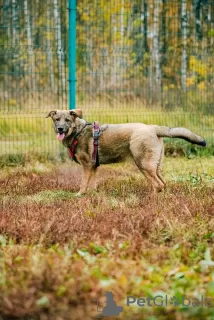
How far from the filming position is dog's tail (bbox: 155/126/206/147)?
8656mm

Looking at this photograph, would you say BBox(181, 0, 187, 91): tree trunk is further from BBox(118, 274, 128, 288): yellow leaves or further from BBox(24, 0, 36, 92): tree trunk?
BBox(118, 274, 128, 288): yellow leaves

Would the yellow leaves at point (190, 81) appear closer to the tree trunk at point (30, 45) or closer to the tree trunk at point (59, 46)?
the tree trunk at point (59, 46)

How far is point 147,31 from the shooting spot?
13180 mm

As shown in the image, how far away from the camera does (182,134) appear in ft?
28.7

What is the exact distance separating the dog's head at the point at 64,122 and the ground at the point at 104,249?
799mm

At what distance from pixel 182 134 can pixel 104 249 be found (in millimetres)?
3436

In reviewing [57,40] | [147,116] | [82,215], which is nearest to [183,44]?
[147,116]

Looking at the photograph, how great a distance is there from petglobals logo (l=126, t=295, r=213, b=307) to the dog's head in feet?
15.6

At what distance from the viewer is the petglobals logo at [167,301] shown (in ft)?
14.8

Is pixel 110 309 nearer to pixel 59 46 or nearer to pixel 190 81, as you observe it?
pixel 59 46

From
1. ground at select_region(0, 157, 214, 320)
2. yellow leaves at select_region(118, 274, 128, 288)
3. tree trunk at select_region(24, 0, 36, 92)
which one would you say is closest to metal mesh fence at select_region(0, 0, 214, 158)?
tree trunk at select_region(24, 0, 36, 92)

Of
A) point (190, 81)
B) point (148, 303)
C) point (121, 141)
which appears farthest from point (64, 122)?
point (190, 81)

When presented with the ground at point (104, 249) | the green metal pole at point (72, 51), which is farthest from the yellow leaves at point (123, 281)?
the green metal pole at point (72, 51)

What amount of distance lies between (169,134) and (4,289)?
15.5 feet
